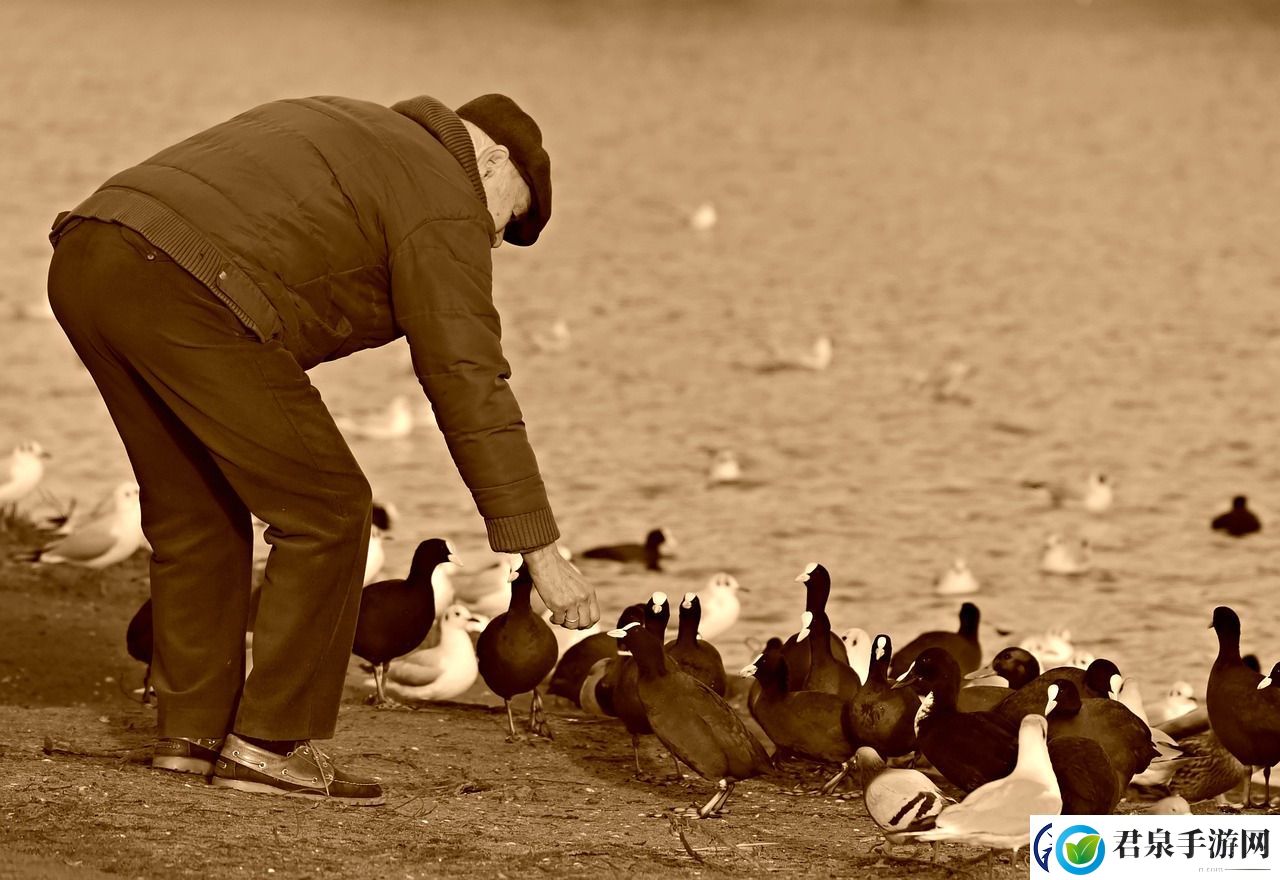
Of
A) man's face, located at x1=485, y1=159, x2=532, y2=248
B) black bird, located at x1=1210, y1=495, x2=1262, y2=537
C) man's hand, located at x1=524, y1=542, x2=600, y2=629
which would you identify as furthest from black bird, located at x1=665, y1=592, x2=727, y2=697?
black bird, located at x1=1210, y1=495, x2=1262, y2=537

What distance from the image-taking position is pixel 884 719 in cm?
864

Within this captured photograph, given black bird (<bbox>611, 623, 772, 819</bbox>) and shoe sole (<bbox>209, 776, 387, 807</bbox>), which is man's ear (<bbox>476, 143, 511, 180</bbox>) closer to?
shoe sole (<bbox>209, 776, 387, 807</bbox>)

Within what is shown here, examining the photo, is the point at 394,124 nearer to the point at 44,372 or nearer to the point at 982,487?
the point at 982,487

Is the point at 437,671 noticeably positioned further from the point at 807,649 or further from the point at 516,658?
the point at 807,649

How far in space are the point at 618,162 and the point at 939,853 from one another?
108 ft

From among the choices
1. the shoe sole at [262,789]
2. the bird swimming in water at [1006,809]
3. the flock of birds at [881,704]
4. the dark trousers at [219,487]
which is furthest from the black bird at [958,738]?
the dark trousers at [219,487]

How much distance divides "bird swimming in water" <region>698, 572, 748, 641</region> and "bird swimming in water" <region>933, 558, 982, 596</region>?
2019 millimetres

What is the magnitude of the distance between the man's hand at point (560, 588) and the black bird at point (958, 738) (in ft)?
6.72

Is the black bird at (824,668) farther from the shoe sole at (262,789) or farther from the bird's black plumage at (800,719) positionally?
the shoe sole at (262,789)

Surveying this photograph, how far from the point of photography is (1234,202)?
116 feet

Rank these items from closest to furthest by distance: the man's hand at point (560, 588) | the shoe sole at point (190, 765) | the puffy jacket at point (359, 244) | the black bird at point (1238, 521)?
the puffy jacket at point (359, 244) → the man's hand at point (560, 588) → the shoe sole at point (190, 765) → the black bird at point (1238, 521)

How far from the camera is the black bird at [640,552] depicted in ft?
49.2

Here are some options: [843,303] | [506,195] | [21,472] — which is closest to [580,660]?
[506,195]

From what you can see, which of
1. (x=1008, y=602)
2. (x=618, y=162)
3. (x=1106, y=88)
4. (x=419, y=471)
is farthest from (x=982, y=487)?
(x=1106, y=88)
